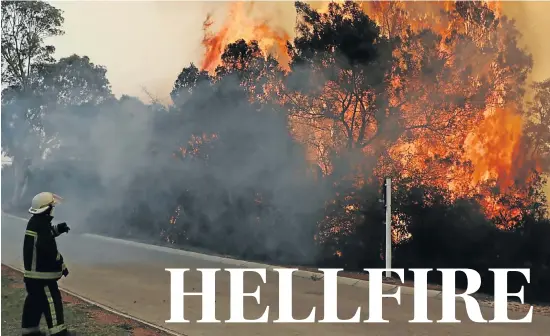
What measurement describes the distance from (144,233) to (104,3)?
22.5 feet

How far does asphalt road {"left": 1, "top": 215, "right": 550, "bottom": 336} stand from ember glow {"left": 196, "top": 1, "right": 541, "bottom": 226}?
3.46 metres

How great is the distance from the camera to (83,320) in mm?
6008

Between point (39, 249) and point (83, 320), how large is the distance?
1.73 m

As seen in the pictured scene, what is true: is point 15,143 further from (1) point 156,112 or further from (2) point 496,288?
(2) point 496,288

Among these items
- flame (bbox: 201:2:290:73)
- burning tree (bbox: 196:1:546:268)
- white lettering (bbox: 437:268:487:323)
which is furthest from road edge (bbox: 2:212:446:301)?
flame (bbox: 201:2:290:73)

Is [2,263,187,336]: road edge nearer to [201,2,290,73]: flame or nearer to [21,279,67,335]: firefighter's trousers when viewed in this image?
[21,279,67,335]: firefighter's trousers

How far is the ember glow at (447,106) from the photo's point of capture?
33.7 ft

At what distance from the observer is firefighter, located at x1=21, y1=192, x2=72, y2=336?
4668mm

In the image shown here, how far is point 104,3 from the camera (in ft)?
44.6

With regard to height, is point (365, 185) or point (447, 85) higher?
point (447, 85)

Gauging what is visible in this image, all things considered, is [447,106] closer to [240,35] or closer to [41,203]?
[240,35]

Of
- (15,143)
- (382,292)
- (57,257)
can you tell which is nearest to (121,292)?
(57,257)

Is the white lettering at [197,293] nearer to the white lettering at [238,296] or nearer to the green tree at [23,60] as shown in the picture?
the white lettering at [238,296]

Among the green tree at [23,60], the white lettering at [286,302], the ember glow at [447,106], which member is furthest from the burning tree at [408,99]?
the green tree at [23,60]
